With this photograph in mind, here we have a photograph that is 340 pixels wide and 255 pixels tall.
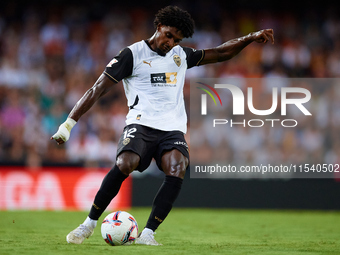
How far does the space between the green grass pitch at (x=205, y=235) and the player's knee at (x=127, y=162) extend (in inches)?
30.1

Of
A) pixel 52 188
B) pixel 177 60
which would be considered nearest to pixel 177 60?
pixel 177 60

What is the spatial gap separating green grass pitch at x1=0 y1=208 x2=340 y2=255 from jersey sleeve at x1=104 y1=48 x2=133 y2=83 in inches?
68.3

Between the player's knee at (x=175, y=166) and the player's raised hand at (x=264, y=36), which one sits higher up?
the player's raised hand at (x=264, y=36)

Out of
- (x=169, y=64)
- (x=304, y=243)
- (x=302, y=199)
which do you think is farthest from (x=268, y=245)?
(x=302, y=199)

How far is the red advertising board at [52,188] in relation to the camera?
1158 centimetres

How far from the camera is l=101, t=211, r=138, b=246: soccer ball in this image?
5.18 meters

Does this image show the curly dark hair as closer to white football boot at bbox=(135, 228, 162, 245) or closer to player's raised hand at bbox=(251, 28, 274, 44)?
player's raised hand at bbox=(251, 28, 274, 44)

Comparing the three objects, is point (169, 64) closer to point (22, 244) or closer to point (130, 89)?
point (130, 89)

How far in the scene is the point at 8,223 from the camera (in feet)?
26.6

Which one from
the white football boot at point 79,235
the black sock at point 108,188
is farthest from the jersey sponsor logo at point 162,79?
the white football boot at point 79,235

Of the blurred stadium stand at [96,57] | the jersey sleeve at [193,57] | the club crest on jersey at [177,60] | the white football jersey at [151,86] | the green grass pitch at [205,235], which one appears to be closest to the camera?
the green grass pitch at [205,235]

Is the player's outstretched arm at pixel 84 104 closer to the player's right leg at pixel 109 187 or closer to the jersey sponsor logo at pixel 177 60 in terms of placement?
the player's right leg at pixel 109 187

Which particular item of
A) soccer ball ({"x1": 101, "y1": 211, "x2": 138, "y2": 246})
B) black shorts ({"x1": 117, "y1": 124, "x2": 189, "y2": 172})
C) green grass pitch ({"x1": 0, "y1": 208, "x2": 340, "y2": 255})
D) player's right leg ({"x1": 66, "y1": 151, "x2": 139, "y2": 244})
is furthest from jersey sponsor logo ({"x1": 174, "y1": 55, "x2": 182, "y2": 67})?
green grass pitch ({"x1": 0, "y1": 208, "x2": 340, "y2": 255})

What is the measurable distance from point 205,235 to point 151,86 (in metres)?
2.31
